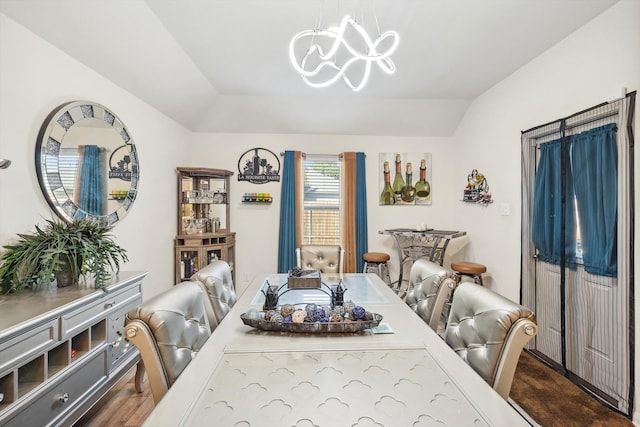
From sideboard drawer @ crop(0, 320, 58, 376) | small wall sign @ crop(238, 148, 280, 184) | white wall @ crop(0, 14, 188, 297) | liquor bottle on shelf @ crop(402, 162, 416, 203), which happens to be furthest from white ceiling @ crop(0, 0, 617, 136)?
sideboard drawer @ crop(0, 320, 58, 376)

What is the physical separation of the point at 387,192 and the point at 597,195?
94.8 inches

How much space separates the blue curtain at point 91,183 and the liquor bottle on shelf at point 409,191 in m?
3.61

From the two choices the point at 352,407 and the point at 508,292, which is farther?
the point at 508,292

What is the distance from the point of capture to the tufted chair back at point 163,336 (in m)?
1.03

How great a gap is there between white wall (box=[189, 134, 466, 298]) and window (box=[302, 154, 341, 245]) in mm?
220

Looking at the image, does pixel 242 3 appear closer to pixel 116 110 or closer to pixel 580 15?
pixel 116 110

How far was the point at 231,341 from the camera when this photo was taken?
1.21m

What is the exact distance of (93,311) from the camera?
1.64 metres

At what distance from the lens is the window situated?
14.1 feet

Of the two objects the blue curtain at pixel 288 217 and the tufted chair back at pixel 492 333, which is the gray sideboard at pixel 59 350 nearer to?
the tufted chair back at pixel 492 333

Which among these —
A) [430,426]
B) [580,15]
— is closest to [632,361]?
[430,426]

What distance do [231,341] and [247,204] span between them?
124 inches

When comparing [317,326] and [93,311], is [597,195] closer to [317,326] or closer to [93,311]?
[317,326]

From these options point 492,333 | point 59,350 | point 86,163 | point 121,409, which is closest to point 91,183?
point 86,163
